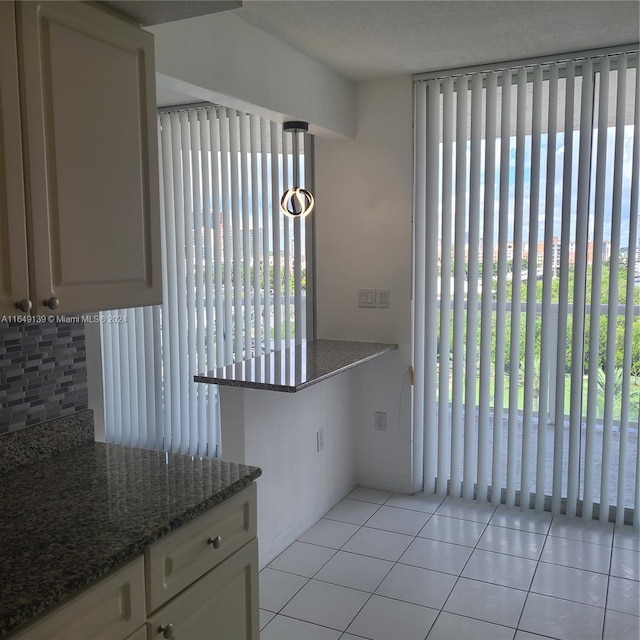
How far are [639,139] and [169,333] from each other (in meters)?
3.03

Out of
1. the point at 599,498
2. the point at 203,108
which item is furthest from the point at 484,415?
the point at 203,108

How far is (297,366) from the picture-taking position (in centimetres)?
300

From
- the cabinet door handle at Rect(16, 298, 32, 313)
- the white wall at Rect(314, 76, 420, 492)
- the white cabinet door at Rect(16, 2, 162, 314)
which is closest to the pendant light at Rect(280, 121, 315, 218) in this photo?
the white wall at Rect(314, 76, 420, 492)

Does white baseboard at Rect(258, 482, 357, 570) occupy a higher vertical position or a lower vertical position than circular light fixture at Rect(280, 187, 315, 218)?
lower

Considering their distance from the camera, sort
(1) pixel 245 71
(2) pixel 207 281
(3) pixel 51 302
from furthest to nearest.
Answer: (2) pixel 207 281 → (1) pixel 245 71 → (3) pixel 51 302

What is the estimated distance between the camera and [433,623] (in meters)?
2.49

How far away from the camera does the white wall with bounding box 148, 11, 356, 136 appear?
7.66 feet

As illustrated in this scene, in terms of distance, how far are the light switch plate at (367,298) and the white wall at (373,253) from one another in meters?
0.03

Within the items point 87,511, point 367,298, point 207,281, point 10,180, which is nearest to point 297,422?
point 367,298

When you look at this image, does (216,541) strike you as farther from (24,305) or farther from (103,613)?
(24,305)

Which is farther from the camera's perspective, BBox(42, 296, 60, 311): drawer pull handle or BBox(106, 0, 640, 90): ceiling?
BBox(106, 0, 640, 90): ceiling

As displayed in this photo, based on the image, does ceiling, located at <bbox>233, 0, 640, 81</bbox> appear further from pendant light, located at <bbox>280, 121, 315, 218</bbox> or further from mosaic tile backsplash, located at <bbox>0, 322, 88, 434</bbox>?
mosaic tile backsplash, located at <bbox>0, 322, 88, 434</bbox>

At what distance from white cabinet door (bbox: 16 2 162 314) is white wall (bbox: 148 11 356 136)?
0.55m

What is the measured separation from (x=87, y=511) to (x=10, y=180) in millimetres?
803
